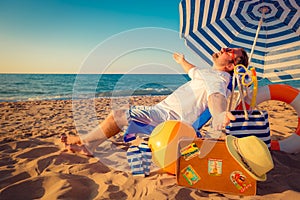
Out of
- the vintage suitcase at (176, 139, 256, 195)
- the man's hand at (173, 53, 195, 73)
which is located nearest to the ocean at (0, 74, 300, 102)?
the man's hand at (173, 53, 195, 73)

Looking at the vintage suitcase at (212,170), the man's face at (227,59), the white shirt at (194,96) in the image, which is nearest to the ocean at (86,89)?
the man's face at (227,59)

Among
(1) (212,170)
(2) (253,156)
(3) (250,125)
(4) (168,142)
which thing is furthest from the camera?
(3) (250,125)

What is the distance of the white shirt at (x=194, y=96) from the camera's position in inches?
103

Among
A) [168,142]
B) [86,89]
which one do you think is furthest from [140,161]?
[86,89]

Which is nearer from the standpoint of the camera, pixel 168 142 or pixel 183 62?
pixel 168 142

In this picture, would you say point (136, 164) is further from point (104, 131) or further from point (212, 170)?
point (212, 170)

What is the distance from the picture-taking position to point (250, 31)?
13.2ft

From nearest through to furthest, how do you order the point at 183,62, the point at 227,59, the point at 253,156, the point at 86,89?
1. the point at 253,156
2. the point at 227,59
3. the point at 183,62
4. the point at 86,89

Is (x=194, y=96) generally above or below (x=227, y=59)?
below

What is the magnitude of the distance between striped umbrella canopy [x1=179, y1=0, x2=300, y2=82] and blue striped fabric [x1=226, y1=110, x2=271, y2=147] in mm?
1534

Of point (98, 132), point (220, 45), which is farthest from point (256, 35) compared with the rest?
point (98, 132)

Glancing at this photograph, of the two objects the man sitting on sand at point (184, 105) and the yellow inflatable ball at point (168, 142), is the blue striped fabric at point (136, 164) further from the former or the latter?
the man sitting on sand at point (184, 105)

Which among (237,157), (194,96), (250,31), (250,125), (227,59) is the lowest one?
(237,157)

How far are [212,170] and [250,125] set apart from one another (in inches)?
29.2
